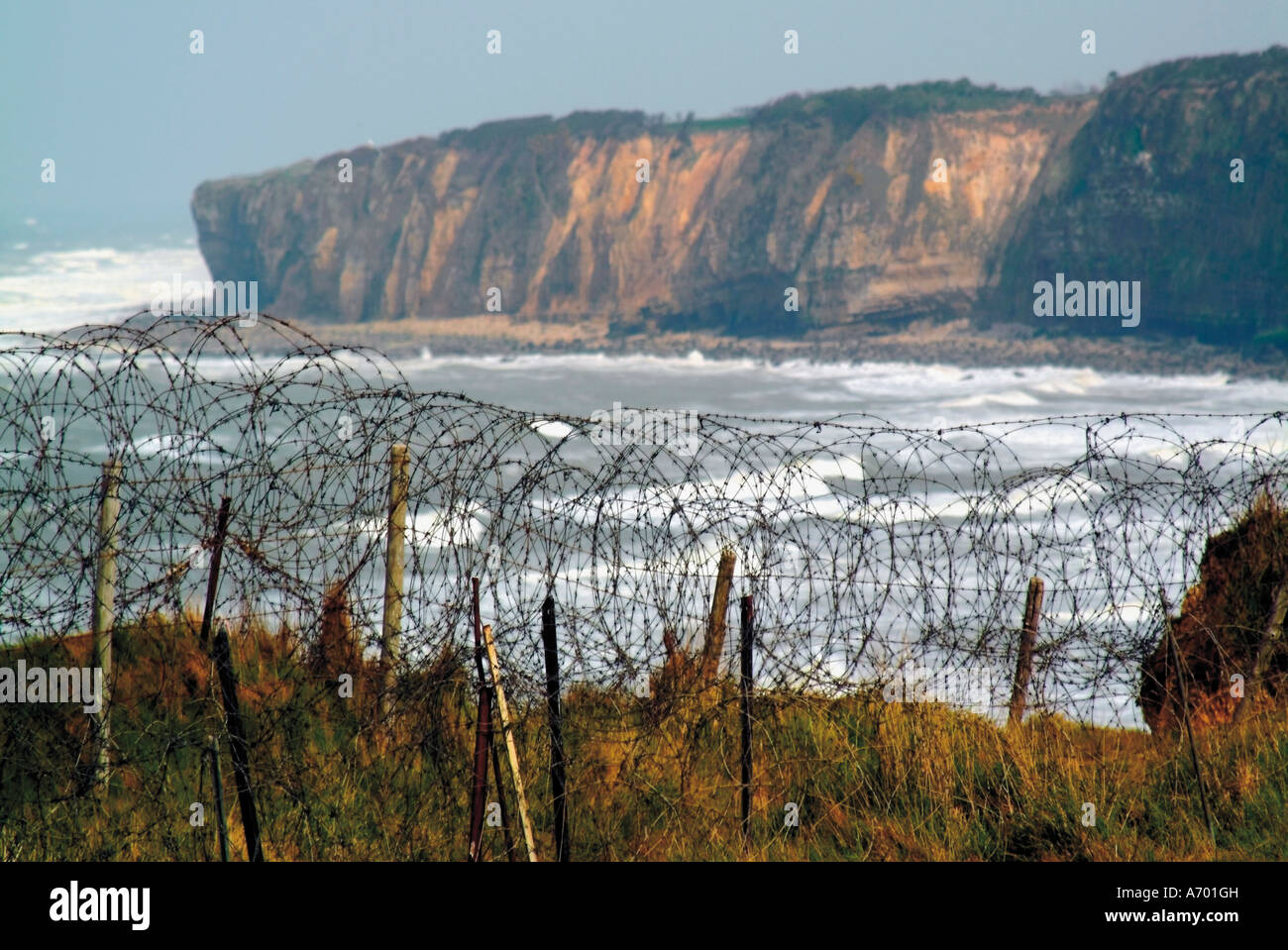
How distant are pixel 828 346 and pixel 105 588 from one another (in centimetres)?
11429

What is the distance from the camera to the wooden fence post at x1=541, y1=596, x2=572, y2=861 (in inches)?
164

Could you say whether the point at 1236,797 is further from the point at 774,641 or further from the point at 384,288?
the point at 384,288

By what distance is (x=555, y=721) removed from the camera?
13.8 feet

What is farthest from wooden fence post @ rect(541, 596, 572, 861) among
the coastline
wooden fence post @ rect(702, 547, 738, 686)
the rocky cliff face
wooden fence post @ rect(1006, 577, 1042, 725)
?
the rocky cliff face

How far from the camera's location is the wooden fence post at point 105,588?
4.71 metres

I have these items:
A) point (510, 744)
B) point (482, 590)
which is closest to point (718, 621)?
point (482, 590)

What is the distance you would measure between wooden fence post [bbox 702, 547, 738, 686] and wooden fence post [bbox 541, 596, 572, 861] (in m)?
0.79

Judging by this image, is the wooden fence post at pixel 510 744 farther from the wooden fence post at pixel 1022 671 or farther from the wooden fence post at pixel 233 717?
the wooden fence post at pixel 1022 671

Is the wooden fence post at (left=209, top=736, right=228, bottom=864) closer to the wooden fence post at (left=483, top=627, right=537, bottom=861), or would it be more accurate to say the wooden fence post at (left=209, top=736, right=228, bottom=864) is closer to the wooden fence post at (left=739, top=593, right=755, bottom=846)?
the wooden fence post at (left=483, top=627, right=537, bottom=861)

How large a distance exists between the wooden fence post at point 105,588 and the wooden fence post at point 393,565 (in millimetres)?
1069

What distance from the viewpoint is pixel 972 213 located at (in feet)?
407

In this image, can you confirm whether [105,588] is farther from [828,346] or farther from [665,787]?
[828,346]
